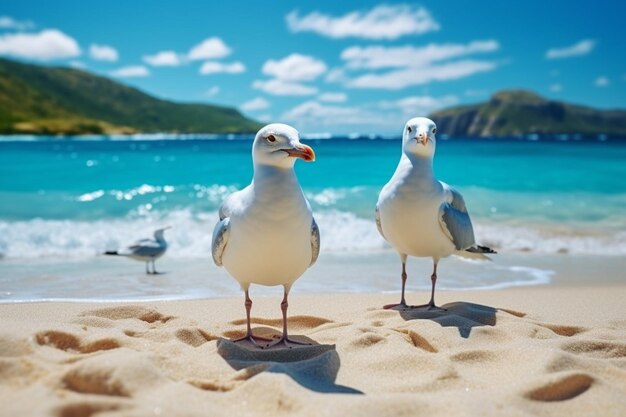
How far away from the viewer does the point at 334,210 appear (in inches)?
559

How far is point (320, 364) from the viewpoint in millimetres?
3455

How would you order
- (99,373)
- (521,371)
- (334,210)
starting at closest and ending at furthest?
(99,373) → (521,371) → (334,210)

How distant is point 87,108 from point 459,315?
13919 cm

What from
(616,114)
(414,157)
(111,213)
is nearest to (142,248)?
(414,157)

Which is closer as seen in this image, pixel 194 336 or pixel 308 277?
pixel 194 336

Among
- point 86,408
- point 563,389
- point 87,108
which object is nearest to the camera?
point 86,408

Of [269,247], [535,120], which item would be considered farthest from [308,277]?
[535,120]

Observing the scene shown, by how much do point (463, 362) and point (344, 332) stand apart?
0.93 metres

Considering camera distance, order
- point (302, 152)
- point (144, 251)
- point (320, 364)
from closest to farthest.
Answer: point (320, 364) < point (302, 152) < point (144, 251)

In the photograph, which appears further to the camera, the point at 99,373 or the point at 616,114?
the point at 616,114

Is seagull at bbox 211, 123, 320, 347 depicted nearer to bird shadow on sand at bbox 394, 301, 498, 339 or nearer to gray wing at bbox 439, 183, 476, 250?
bird shadow on sand at bbox 394, 301, 498, 339

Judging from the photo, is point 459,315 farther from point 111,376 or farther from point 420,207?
point 111,376

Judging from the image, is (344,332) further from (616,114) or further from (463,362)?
(616,114)

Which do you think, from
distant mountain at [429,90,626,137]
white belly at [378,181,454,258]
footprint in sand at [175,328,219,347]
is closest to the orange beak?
footprint in sand at [175,328,219,347]
